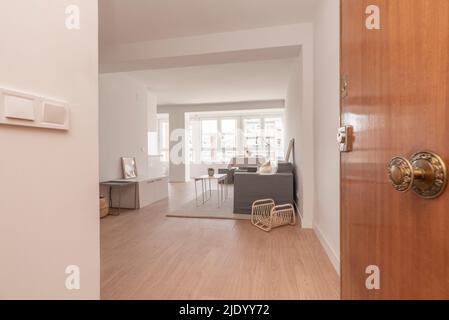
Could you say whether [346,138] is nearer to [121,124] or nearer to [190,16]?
[190,16]

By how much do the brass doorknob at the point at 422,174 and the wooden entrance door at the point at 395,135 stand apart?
1 cm

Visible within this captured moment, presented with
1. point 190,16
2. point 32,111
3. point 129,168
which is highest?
point 190,16

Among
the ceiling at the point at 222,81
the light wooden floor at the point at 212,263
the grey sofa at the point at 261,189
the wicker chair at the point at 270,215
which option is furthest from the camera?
the ceiling at the point at 222,81

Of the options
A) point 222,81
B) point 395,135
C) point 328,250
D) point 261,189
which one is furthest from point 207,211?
point 395,135

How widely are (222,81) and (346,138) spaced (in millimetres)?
5224

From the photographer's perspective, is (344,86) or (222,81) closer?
(344,86)

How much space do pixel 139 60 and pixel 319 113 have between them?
2.72 m

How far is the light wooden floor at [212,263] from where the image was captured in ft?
5.54

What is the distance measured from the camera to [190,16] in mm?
2932

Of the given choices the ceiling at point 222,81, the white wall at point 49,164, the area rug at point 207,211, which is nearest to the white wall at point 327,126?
the area rug at point 207,211

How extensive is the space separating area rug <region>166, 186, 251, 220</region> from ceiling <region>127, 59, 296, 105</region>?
2.72 m

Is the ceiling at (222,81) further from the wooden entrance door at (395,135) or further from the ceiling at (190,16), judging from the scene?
the wooden entrance door at (395,135)

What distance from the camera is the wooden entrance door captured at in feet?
1.39
